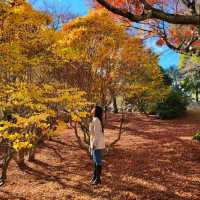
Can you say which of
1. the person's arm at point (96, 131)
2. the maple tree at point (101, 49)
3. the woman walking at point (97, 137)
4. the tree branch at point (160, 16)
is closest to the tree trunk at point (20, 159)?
the maple tree at point (101, 49)

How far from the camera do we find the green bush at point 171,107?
27.9 m

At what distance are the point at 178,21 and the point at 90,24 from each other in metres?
7.70

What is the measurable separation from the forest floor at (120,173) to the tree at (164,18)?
11.2ft

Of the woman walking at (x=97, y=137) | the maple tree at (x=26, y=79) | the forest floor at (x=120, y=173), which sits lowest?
the forest floor at (x=120, y=173)

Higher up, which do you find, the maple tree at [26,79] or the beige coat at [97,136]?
the maple tree at [26,79]

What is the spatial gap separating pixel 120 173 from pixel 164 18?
6187mm

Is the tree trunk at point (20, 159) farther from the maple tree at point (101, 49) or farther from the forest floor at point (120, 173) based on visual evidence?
the maple tree at point (101, 49)

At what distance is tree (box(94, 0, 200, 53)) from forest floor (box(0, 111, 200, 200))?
341 centimetres

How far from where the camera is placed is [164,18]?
5.43m

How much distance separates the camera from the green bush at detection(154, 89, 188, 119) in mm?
27859

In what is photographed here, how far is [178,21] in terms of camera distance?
5.30 metres

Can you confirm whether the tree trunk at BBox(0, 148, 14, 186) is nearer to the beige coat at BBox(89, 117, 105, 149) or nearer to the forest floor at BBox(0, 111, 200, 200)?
the forest floor at BBox(0, 111, 200, 200)

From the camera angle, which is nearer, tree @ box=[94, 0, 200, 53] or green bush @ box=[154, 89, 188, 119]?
tree @ box=[94, 0, 200, 53]

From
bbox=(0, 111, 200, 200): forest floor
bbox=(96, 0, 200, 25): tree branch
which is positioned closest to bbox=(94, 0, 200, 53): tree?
bbox=(96, 0, 200, 25): tree branch
